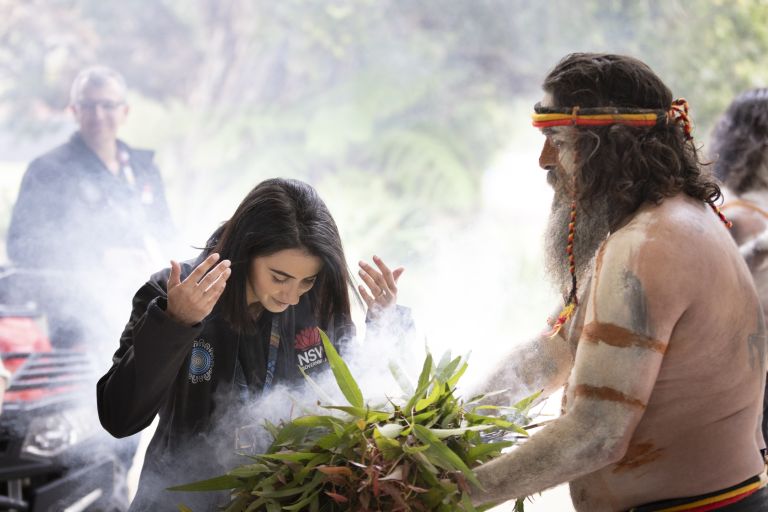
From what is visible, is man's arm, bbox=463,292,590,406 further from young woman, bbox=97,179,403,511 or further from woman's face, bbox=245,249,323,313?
woman's face, bbox=245,249,323,313

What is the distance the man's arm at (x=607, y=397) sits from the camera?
1798 mm

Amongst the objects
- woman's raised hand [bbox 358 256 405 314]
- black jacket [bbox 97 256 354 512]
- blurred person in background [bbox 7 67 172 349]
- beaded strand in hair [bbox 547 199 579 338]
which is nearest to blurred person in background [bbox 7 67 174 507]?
blurred person in background [bbox 7 67 172 349]

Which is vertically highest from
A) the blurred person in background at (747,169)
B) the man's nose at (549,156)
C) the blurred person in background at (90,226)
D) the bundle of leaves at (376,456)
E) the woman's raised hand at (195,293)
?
the blurred person in background at (90,226)

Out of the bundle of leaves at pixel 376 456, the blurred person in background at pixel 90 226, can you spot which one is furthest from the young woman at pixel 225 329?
the blurred person in background at pixel 90 226

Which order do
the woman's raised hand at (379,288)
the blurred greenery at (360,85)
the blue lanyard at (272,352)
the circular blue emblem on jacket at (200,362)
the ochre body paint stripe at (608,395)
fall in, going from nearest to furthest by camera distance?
the ochre body paint stripe at (608,395)
the circular blue emblem on jacket at (200,362)
the blue lanyard at (272,352)
the woman's raised hand at (379,288)
the blurred greenery at (360,85)

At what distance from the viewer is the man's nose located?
6.91 ft

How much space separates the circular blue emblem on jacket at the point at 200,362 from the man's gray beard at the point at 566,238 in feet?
3.07

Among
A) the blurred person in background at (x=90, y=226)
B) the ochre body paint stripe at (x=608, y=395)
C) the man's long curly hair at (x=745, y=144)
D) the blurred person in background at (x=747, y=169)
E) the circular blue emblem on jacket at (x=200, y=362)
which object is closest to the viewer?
the ochre body paint stripe at (x=608, y=395)

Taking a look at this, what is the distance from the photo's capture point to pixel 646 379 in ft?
5.91

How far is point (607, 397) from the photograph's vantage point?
1.80 metres

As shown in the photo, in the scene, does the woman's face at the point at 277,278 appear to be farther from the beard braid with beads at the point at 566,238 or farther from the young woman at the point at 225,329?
the beard braid with beads at the point at 566,238

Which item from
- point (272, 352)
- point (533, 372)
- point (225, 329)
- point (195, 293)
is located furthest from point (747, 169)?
point (195, 293)

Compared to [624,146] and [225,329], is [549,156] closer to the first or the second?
[624,146]

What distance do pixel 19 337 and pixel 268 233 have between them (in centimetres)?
256
